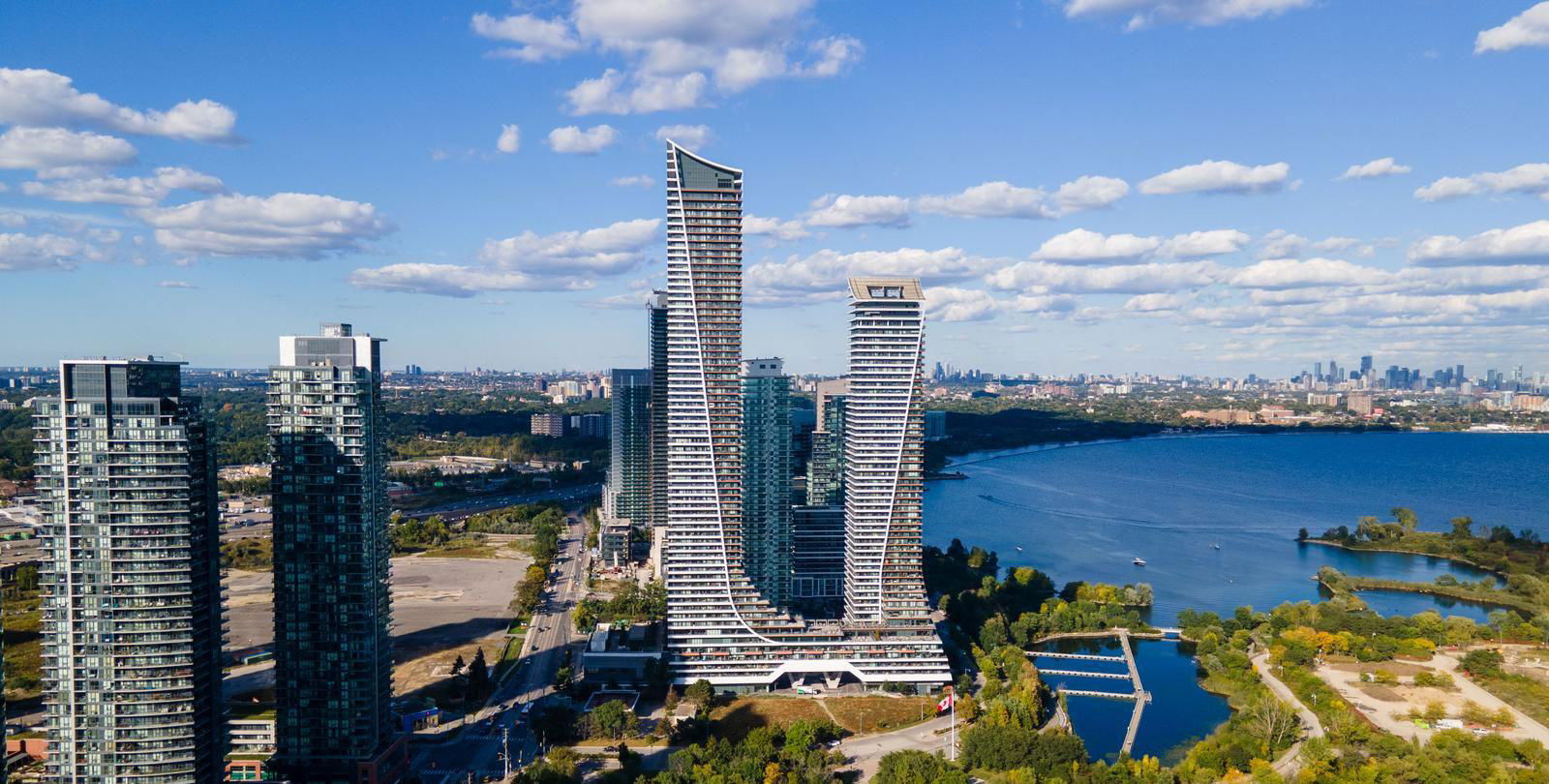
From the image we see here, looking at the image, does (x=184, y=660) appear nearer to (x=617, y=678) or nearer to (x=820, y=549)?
(x=617, y=678)

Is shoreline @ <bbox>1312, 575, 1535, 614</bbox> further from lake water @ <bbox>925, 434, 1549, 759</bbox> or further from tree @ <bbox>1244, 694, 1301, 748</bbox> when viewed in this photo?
tree @ <bbox>1244, 694, 1301, 748</bbox>

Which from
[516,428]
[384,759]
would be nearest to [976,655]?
[384,759]

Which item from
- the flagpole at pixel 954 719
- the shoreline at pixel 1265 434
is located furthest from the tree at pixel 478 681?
the shoreline at pixel 1265 434

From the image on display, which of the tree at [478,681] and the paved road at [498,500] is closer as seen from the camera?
the tree at [478,681]

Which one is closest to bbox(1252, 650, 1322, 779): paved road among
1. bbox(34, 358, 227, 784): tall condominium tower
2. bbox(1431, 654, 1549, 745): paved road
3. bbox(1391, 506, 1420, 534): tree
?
bbox(1431, 654, 1549, 745): paved road

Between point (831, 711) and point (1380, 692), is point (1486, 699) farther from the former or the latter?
point (831, 711)

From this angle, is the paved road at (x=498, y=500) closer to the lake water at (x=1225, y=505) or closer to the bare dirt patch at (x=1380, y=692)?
the lake water at (x=1225, y=505)
